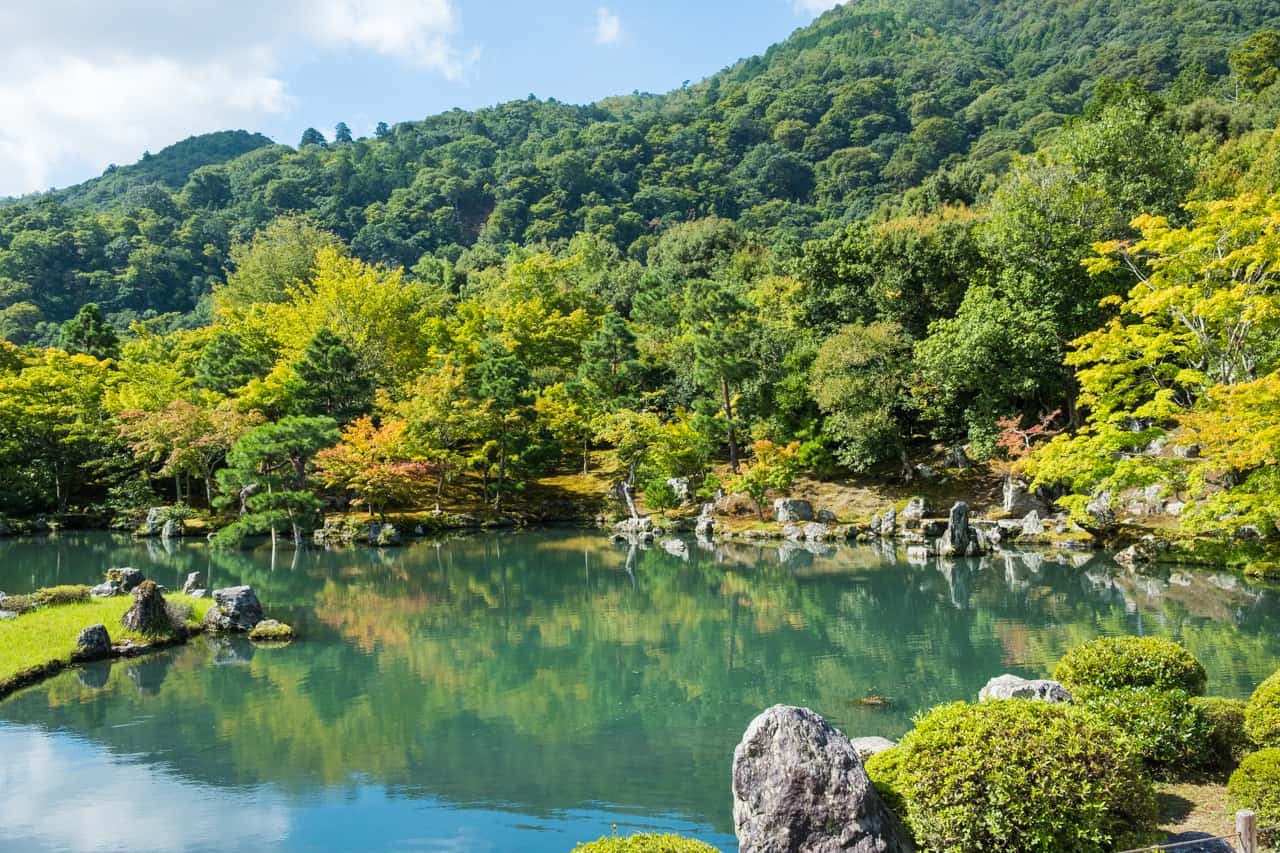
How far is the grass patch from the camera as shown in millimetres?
13039

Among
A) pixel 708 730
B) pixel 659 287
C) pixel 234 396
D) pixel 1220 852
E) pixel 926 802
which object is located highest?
pixel 659 287

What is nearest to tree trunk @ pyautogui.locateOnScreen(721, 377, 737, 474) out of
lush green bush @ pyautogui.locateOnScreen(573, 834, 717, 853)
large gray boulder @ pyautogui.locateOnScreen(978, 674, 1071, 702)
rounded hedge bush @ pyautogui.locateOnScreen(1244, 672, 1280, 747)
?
large gray boulder @ pyautogui.locateOnScreen(978, 674, 1071, 702)

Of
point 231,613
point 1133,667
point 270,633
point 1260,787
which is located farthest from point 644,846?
point 231,613

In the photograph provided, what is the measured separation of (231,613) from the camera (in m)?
15.8

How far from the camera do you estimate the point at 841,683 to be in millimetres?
11844

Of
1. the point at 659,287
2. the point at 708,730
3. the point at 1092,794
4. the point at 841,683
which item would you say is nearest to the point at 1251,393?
the point at 841,683

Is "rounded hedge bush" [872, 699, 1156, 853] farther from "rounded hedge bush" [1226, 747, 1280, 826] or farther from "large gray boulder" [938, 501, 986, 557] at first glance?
"large gray boulder" [938, 501, 986, 557]

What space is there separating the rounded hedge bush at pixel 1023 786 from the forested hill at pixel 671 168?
46497 mm

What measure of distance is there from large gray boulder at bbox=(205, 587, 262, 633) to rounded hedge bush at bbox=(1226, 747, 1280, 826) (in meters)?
15.1

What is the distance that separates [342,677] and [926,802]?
33.5 feet

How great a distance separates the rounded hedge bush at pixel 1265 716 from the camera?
6.55m

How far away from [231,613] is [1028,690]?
13.7 metres

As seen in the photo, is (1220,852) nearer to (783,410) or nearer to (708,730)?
(708,730)

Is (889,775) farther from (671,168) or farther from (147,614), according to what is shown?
(671,168)
